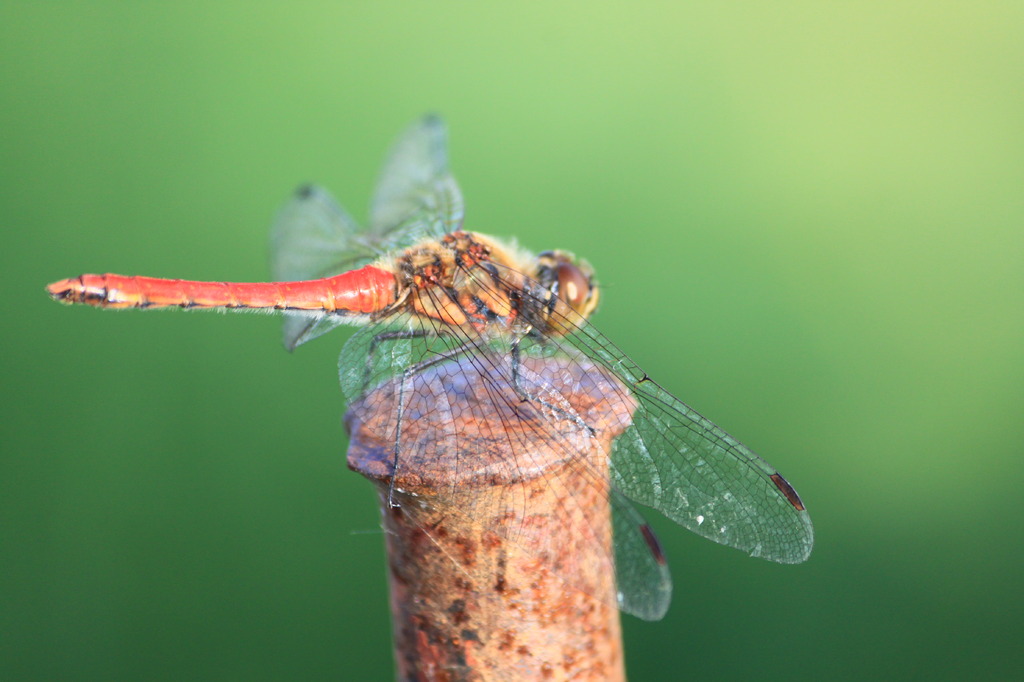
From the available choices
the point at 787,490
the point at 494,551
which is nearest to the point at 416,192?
the point at 787,490

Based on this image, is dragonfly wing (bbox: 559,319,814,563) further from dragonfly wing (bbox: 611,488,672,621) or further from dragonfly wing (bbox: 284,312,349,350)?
dragonfly wing (bbox: 284,312,349,350)

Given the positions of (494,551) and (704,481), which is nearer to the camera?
(494,551)

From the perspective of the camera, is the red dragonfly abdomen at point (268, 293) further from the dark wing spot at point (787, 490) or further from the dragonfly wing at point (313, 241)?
the dark wing spot at point (787, 490)

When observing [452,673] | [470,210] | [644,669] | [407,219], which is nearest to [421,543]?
[452,673]

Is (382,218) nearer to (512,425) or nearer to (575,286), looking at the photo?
(575,286)

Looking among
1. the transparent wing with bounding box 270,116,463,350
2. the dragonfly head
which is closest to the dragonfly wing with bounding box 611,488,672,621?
the dragonfly head

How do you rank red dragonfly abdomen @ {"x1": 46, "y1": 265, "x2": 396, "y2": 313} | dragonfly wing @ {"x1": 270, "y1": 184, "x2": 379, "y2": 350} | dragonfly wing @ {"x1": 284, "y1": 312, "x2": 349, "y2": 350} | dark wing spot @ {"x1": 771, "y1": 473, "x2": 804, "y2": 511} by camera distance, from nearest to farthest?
dark wing spot @ {"x1": 771, "y1": 473, "x2": 804, "y2": 511}
red dragonfly abdomen @ {"x1": 46, "y1": 265, "x2": 396, "y2": 313}
dragonfly wing @ {"x1": 284, "y1": 312, "x2": 349, "y2": 350}
dragonfly wing @ {"x1": 270, "y1": 184, "x2": 379, "y2": 350}
